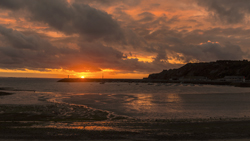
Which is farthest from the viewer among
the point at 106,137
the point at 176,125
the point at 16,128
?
the point at 176,125

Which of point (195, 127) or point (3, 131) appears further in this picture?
point (195, 127)

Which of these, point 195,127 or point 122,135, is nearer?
point 122,135

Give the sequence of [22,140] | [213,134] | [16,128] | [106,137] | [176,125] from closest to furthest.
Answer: [22,140]
[106,137]
[213,134]
[16,128]
[176,125]

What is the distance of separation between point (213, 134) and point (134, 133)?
258 inches

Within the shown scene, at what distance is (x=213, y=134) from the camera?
53.1 ft

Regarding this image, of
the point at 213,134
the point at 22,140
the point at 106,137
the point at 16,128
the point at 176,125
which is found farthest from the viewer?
the point at 176,125

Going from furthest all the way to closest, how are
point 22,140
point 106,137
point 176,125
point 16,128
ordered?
point 176,125 < point 16,128 < point 106,137 < point 22,140

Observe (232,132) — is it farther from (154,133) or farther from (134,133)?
(134,133)

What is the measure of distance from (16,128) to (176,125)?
15.1 m

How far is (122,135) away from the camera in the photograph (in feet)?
51.7

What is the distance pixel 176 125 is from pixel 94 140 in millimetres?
8971

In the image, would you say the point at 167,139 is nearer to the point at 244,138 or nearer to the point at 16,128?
the point at 244,138

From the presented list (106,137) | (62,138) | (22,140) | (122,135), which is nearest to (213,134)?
(122,135)

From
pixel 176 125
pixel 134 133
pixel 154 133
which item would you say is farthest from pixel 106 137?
pixel 176 125
